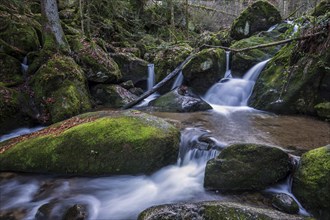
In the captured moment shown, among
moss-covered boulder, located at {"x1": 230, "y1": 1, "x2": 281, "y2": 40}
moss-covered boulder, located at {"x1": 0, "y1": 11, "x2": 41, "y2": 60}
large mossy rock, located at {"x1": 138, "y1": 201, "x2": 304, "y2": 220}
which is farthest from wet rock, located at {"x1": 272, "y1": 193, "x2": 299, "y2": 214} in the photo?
moss-covered boulder, located at {"x1": 230, "y1": 1, "x2": 281, "y2": 40}

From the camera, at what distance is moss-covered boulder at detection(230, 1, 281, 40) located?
14938 millimetres

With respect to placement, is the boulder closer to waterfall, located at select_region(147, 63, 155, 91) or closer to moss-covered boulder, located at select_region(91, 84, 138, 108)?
waterfall, located at select_region(147, 63, 155, 91)

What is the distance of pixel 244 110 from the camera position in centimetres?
902

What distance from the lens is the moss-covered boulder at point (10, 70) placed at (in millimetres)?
8871

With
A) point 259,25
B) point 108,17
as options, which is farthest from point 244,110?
point 108,17

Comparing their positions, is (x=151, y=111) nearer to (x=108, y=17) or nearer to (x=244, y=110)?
(x=244, y=110)

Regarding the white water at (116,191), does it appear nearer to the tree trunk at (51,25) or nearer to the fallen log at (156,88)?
the fallen log at (156,88)

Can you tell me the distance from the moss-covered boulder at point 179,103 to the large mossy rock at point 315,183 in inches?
193

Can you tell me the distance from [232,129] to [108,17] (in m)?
12.7

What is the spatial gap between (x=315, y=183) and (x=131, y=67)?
31.3 ft

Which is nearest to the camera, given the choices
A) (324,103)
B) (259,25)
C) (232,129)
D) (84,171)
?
(84,171)

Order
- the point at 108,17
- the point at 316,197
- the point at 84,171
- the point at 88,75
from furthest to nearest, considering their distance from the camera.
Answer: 1. the point at 108,17
2. the point at 88,75
3. the point at 84,171
4. the point at 316,197

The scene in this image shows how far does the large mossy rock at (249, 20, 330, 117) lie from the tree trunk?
7508mm

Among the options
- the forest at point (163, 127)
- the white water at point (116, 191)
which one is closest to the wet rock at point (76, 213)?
the forest at point (163, 127)
